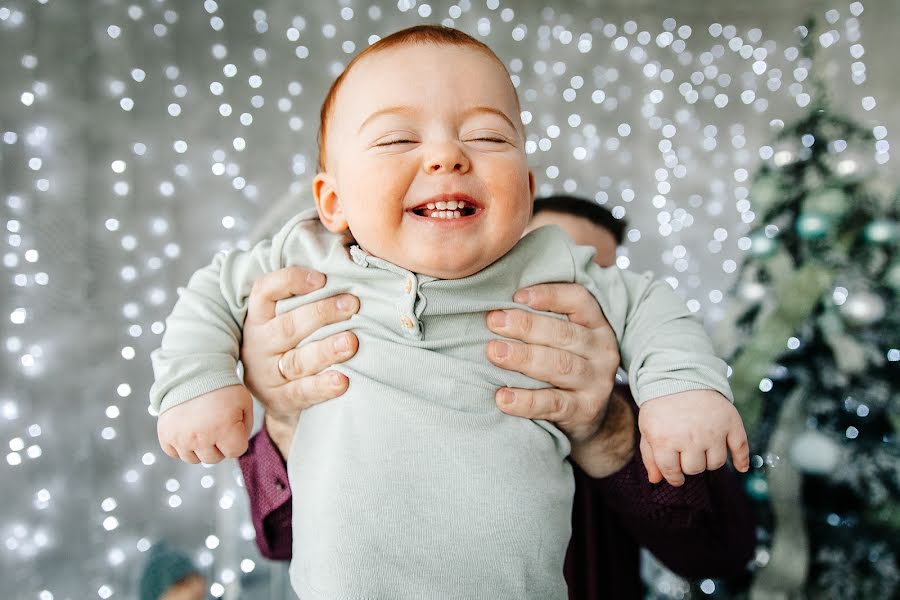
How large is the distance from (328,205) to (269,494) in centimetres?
50

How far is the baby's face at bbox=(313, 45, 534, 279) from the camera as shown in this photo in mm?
745

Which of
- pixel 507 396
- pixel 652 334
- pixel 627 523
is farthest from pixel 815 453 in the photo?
pixel 507 396

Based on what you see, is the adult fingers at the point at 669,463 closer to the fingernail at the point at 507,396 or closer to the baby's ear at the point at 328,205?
the fingernail at the point at 507,396

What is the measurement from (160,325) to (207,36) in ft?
3.96

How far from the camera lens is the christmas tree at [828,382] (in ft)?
6.88

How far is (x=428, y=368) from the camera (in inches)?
29.7

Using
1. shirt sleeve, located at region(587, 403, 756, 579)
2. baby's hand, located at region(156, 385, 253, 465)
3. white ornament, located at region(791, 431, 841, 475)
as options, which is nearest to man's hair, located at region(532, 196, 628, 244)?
shirt sleeve, located at region(587, 403, 756, 579)

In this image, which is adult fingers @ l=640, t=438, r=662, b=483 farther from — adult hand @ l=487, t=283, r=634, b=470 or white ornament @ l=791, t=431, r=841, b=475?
white ornament @ l=791, t=431, r=841, b=475

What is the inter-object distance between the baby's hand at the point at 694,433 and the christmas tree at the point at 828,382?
169 centimetres

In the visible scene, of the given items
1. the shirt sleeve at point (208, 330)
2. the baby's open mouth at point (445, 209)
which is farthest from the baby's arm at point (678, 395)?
the shirt sleeve at point (208, 330)

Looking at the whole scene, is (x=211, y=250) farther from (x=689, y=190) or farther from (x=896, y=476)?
(x=896, y=476)

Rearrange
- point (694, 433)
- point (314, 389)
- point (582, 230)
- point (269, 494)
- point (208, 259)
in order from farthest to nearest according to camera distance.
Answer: point (208, 259)
point (582, 230)
point (269, 494)
point (314, 389)
point (694, 433)

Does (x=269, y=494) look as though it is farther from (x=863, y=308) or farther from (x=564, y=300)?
(x=863, y=308)

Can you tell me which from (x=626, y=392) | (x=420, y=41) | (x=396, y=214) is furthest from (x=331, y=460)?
(x=626, y=392)
